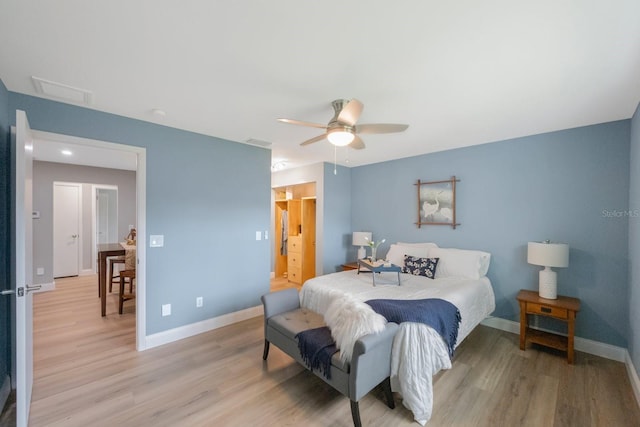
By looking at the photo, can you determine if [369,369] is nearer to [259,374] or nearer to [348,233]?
[259,374]

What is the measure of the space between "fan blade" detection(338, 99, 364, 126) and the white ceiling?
206 mm

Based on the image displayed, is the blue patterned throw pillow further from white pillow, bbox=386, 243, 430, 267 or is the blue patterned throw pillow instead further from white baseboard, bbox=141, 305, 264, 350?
white baseboard, bbox=141, 305, 264, 350

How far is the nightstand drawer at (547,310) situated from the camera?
8.57 ft

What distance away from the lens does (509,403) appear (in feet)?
6.68

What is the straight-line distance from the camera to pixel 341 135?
87.2 inches

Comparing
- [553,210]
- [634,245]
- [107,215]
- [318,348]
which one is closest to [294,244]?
[318,348]

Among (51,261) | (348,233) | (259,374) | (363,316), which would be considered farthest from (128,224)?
(363,316)

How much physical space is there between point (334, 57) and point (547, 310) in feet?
10.6

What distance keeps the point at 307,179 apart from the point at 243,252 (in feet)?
6.67

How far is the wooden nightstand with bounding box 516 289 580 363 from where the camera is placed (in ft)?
8.41

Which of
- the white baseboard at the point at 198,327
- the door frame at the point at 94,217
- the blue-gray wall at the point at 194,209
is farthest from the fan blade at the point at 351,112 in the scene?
the door frame at the point at 94,217

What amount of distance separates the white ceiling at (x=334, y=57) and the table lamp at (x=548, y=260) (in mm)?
1331

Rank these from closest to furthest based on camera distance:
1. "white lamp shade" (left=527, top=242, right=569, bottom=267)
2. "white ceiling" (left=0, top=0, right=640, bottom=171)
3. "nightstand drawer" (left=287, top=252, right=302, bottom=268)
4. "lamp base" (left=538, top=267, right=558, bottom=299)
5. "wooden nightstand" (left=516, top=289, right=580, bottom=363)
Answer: "white ceiling" (left=0, top=0, right=640, bottom=171), "wooden nightstand" (left=516, top=289, right=580, bottom=363), "white lamp shade" (left=527, top=242, right=569, bottom=267), "lamp base" (left=538, top=267, right=558, bottom=299), "nightstand drawer" (left=287, top=252, right=302, bottom=268)

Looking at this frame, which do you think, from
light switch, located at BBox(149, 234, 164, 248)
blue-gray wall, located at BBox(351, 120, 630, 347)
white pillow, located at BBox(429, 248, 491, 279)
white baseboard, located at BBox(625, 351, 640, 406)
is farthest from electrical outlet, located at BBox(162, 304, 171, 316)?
white baseboard, located at BBox(625, 351, 640, 406)
